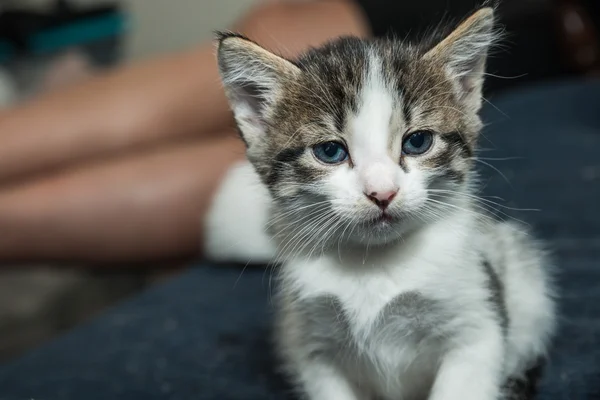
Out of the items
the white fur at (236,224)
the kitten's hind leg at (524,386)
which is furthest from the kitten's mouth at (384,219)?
the white fur at (236,224)

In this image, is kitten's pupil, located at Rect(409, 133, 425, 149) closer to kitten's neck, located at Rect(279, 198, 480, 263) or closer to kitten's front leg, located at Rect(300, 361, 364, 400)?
kitten's neck, located at Rect(279, 198, 480, 263)

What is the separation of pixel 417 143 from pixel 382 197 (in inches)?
4.1

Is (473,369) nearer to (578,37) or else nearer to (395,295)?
(395,295)

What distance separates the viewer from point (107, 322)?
1421 millimetres

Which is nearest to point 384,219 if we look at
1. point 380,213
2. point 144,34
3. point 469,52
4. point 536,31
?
point 380,213

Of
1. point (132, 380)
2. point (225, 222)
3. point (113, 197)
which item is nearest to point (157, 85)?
point (113, 197)

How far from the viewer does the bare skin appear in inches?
78.6

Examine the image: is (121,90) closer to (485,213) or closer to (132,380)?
(132,380)

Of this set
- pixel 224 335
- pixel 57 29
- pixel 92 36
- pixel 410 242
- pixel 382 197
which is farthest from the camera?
pixel 92 36

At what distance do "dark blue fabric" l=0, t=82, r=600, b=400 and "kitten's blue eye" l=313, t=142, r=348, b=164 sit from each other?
13.9 inches

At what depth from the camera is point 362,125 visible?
0.82 metres

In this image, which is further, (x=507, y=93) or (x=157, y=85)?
(x=507, y=93)

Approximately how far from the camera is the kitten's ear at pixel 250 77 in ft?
2.90

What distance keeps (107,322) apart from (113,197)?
0.66 m
